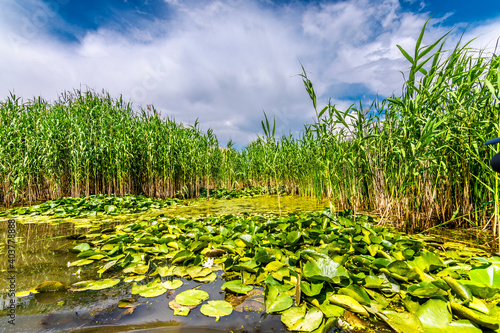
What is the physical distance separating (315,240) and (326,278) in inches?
35.0

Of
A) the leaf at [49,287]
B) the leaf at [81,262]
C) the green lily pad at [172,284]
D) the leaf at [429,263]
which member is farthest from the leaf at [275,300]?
the leaf at [81,262]

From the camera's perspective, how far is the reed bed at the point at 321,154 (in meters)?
2.36

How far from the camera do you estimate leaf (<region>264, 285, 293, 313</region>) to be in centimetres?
111

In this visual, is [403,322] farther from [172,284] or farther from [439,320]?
[172,284]

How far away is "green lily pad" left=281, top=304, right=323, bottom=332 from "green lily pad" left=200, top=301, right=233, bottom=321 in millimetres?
272

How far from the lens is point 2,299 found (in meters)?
1.23

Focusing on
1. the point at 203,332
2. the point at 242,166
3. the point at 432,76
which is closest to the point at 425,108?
the point at 432,76

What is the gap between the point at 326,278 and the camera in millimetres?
1212

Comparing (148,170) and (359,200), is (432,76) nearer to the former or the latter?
(359,200)

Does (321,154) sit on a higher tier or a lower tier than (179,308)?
higher

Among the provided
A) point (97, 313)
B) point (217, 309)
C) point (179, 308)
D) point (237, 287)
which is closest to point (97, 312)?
point (97, 313)

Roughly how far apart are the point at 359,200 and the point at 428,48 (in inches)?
96.2

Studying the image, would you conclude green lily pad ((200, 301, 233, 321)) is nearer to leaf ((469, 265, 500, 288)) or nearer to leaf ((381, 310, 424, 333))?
leaf ((381, 310, 424, 333))

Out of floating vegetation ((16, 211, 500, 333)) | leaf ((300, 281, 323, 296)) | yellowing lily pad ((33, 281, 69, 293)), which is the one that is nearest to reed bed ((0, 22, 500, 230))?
floating vegetation ((16, 211, 500, 333))
